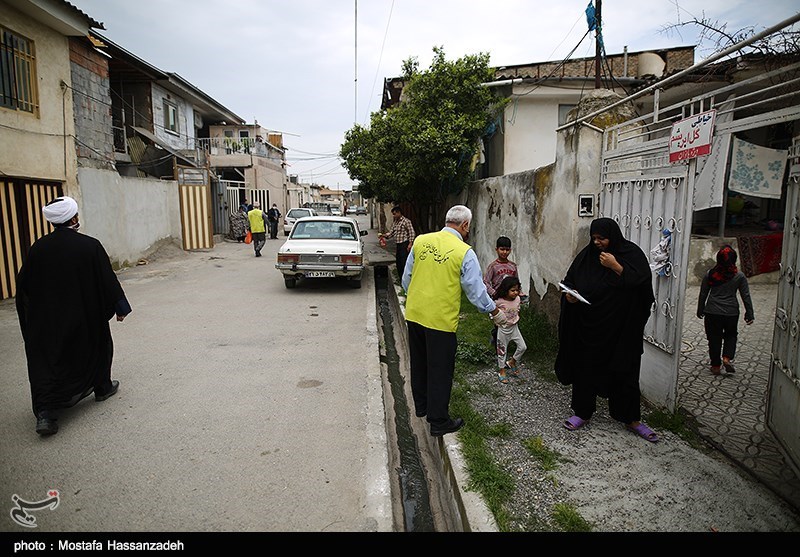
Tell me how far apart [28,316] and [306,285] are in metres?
7.78

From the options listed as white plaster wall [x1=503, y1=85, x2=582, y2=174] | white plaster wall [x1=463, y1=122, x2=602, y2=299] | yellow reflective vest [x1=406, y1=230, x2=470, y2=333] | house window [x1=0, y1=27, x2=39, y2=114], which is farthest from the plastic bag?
house window [x1=0, y1=27, x2=39, y2=114]

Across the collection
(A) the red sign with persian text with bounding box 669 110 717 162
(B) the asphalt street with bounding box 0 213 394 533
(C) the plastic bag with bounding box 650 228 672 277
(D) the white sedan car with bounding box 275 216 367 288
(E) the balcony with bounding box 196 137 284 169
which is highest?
(E) the balcony with bounding box 196 137 284 169

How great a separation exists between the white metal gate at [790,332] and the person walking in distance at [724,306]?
6.20 feet

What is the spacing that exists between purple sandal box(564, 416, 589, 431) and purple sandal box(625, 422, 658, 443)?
0.38 meters

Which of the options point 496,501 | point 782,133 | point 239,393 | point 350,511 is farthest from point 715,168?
point 782,133

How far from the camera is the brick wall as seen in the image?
12312 millimetres

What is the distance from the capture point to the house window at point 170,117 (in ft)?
70.9

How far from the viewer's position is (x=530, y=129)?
42.3 feet

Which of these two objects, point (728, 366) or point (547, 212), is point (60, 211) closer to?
point (547, 212)

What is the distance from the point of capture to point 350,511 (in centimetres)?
320

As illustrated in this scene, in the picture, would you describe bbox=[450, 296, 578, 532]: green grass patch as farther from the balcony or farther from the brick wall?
the balcony

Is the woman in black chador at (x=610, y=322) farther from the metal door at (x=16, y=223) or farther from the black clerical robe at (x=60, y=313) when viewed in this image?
the metal door at (x=16, y=223)

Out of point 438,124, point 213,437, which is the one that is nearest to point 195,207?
point 438,124

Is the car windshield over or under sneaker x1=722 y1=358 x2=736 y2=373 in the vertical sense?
over
